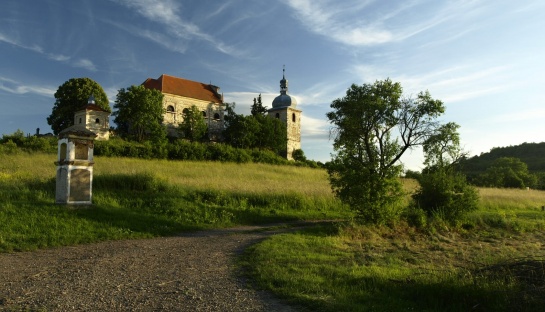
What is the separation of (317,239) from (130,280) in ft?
20.1

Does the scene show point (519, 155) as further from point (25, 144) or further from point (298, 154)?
point (25, 144)

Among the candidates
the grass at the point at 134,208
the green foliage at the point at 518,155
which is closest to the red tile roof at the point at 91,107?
the grass at the point at 134,208

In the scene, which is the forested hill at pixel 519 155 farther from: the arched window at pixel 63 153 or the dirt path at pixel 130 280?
the dirt path at pixel 130 280

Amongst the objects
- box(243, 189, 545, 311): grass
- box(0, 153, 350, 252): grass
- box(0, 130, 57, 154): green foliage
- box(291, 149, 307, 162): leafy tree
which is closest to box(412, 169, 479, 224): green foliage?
box(243, 189, 545, 311): grass

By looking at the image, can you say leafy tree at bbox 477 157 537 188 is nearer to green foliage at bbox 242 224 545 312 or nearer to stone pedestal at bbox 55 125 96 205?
green foliage at bbox 242 224 545 312

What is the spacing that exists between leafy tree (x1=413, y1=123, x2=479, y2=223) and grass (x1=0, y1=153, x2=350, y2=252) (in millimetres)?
4151

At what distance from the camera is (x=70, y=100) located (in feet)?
157

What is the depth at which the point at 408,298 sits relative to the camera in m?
6.30

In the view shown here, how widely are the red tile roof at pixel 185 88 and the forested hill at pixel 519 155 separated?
74872mm

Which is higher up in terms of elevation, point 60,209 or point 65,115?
point 65,115

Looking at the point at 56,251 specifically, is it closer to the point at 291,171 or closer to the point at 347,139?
the point at 347,139

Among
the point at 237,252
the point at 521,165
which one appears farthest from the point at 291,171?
the point at 521,165

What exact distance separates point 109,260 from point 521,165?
7411cm

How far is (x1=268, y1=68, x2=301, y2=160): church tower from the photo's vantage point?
233 feet
